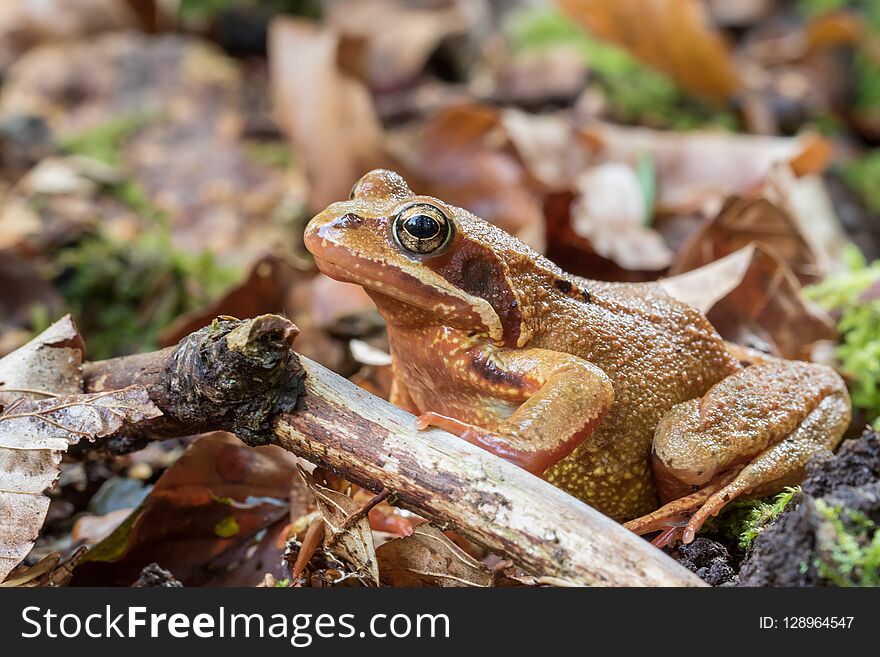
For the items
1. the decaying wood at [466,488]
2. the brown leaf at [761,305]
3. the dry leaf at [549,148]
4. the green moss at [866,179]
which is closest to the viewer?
the decaying wood at [466,488]

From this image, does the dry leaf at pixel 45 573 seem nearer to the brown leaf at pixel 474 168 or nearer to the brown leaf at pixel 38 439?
Result: the brown leaf at pixel 38 439

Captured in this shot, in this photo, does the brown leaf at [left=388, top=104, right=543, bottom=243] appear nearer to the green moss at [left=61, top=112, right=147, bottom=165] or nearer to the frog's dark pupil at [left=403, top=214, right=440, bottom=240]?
the green moss at [left=61, top=112, right=147, bottom=165]

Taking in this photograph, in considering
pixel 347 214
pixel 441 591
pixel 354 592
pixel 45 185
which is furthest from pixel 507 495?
pixel 45 185

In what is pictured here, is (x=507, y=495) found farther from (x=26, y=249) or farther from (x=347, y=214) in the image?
(x=26, y=249)

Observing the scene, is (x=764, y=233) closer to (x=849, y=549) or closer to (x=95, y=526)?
(x=849, y=549)

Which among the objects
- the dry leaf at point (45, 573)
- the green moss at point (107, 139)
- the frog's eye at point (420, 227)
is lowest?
the green moss at point (107, 139)

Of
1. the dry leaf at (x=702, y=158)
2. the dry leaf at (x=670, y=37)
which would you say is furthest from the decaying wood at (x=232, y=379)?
the dry leaf at (x=670, y=37)

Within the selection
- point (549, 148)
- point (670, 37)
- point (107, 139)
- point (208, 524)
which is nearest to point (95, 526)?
point (208, 524)
